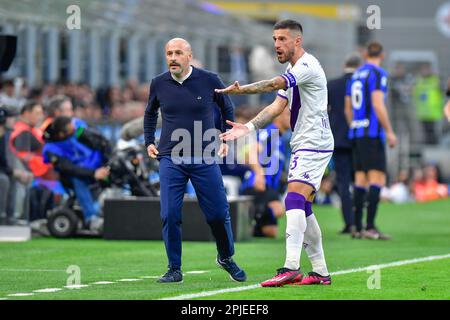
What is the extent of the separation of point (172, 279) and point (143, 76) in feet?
66.9

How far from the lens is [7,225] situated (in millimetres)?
18625

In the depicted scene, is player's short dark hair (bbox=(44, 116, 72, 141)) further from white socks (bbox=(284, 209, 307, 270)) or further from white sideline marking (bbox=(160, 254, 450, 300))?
white socks (bbox=(284, 209, 307, 270))

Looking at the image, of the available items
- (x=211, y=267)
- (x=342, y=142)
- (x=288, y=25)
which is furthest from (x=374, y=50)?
(x=288, y=25)

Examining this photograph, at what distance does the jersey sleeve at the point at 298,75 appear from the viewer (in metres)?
11.5

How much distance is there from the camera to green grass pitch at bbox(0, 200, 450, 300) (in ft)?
36.7

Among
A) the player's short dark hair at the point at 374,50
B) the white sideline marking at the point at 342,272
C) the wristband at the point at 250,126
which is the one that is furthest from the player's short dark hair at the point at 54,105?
the wristband at the point at 250,126

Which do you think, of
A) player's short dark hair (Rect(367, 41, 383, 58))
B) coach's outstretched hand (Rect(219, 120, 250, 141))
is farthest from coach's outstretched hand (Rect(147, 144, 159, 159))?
player's short dark hair (Rect(367, 41, 383, 58))

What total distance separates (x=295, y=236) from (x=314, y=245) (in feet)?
0.99

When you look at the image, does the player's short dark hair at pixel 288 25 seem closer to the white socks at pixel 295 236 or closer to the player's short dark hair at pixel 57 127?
the white socks at pixel 295 236

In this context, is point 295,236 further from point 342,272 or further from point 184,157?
point 342,272

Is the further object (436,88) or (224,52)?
(436,88)

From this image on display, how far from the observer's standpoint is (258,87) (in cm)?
1141
